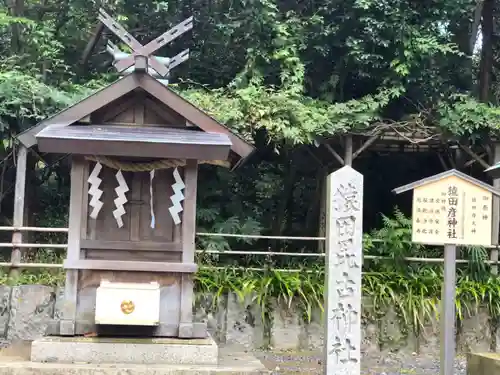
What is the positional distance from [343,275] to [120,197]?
2.70 m

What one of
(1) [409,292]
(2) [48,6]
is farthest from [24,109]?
(1) [409,292]

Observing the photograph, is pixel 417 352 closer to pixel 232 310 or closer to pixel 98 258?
pixel 232 310

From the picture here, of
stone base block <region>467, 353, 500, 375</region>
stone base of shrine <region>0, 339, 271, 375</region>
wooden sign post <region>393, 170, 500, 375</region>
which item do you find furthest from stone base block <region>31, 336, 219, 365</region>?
stone base block <region>467, 353, 500, 375</region>

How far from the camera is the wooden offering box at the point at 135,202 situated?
6.60 meters

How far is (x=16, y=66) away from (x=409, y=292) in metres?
9.58

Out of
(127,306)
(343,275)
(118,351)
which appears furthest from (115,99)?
(343,275)

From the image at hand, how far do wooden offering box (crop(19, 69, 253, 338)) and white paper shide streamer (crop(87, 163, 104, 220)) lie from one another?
1cm

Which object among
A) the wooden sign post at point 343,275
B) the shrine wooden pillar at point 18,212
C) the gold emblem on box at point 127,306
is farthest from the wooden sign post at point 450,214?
the shrine wooden pillar at point 18,212

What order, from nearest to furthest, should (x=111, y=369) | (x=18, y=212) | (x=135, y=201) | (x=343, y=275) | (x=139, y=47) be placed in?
(x=111, y=369)
(x=343, y=275)
(x=139, y=47)
(x=135, y=201)
(x=18, y=212)

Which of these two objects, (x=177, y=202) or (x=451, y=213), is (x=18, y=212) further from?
(x=451, y=213)

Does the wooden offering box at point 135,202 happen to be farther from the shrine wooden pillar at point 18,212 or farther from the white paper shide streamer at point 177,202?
the shrine wooden pillar at point 18,212

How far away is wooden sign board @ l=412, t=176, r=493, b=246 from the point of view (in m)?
6.21

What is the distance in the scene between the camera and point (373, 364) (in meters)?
10.0

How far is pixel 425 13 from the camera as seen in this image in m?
13.6
